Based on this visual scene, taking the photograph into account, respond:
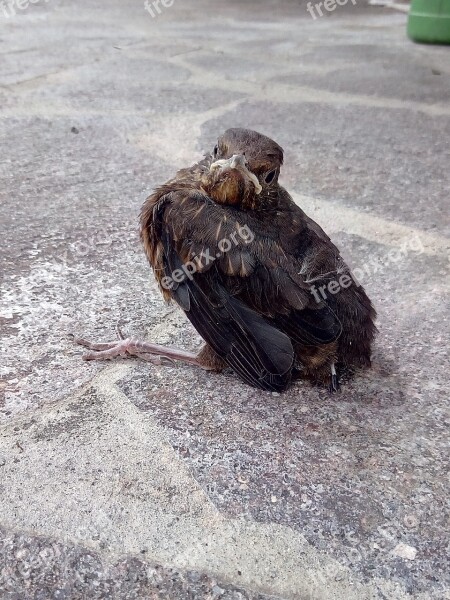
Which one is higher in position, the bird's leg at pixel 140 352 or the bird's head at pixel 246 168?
the bird's head at pixel 246 168

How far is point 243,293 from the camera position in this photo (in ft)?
6.63

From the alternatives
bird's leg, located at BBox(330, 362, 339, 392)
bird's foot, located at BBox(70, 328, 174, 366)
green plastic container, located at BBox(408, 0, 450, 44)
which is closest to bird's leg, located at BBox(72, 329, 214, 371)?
bird's foot, located at BBox(70, 328, 174, 366)

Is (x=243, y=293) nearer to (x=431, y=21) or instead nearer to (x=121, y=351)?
(x=121, y=351)

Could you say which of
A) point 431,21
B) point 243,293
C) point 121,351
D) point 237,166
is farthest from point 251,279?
point 431,21

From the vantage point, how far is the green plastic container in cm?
633

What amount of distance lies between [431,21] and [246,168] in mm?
5061

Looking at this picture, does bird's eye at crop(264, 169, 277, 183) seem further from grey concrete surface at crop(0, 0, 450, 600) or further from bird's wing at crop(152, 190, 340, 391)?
grey concrete surface at crop(0, 0, 450, 600)

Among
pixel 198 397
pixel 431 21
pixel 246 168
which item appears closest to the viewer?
pixel 198 397

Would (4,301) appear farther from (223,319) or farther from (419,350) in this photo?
(419,350)

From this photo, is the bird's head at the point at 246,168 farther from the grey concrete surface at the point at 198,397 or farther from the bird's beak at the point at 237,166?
the grey concrete surface at the point at 198,397

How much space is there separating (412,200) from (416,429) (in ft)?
5.12

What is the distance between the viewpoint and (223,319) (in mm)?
2041

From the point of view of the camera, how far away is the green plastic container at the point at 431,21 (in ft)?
20.8

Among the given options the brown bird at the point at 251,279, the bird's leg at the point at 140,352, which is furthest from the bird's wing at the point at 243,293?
the bird's leg at the point at 140,352
